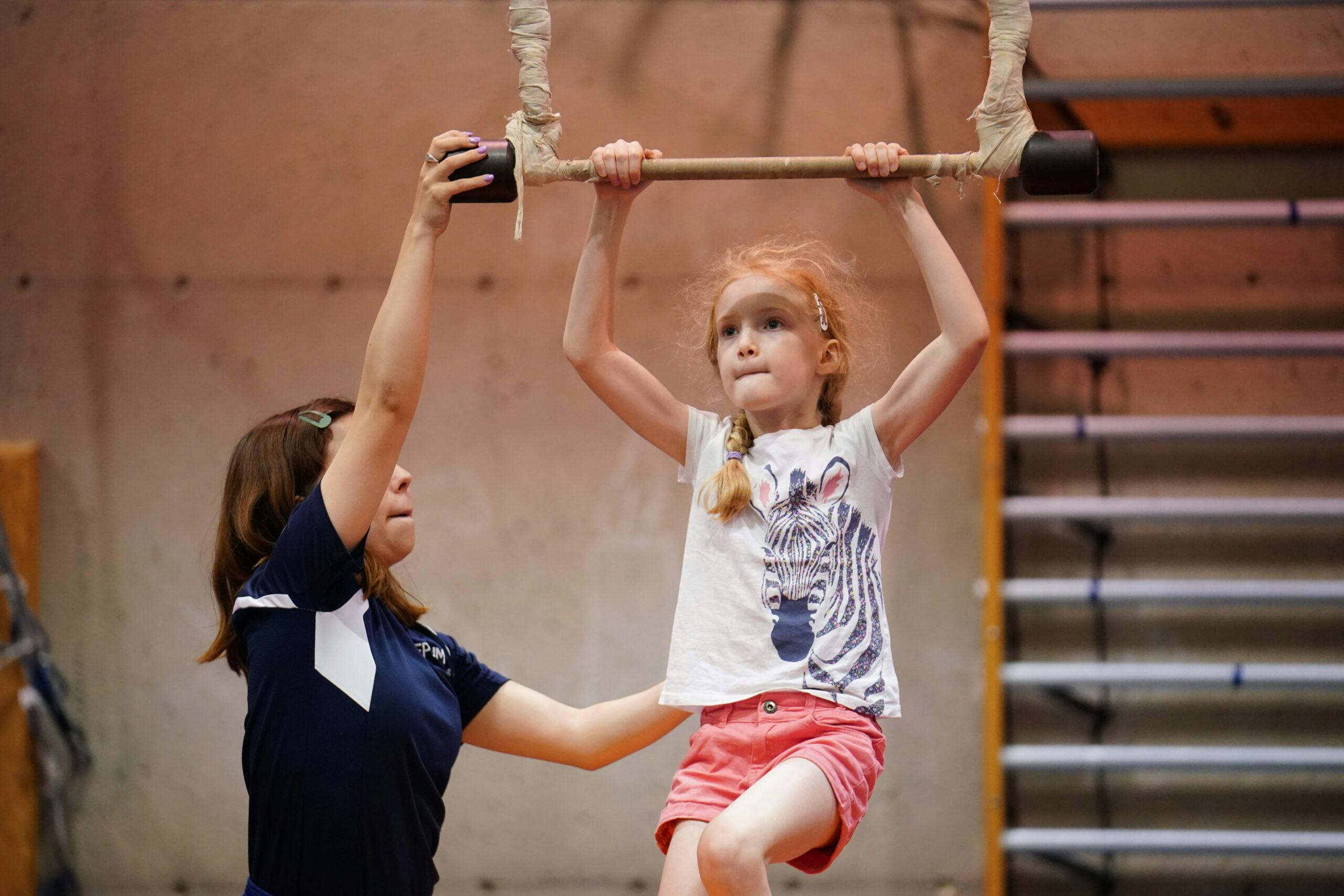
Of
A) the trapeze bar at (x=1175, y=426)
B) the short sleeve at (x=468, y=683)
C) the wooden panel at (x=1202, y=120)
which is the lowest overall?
the short sleeve at (x=468, y=683)

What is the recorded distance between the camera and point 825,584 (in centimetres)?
193

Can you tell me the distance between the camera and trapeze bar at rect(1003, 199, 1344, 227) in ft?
10.7

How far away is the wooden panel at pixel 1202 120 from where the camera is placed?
3316mm

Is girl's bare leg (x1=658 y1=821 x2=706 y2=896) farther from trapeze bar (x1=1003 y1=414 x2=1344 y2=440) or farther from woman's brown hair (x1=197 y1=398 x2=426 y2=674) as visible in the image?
trapeze bar (x1=1003 y1=414 x2=1344 y2=440)

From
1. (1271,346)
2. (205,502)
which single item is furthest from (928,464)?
(205,502)

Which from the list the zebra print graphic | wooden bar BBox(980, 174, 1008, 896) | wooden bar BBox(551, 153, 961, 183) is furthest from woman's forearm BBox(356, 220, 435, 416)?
wooden bar BBox(980, 174, 1008, 896)

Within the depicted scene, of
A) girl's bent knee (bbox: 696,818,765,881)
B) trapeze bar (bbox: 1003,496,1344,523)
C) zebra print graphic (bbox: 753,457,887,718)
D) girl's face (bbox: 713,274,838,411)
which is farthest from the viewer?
trapeze bar (bbox: 1003,496,1344,523)

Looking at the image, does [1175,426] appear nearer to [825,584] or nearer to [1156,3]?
[1156,3]

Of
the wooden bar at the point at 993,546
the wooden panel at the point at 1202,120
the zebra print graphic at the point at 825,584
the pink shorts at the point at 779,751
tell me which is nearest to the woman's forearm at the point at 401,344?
the zebra print graphic at the point at 825,584

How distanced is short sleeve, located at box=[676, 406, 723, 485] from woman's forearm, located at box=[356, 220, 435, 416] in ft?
1.92

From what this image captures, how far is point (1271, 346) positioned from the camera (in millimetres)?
3213

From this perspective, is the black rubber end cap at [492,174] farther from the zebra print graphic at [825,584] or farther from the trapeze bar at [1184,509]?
the trapeze bar at [1184,509]

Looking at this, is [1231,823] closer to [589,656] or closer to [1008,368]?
[1008,368]

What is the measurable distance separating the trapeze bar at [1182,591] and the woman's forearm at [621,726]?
1475mm
